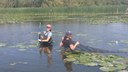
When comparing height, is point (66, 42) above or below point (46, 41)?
above

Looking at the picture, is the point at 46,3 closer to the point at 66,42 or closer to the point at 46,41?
the point at 46,41

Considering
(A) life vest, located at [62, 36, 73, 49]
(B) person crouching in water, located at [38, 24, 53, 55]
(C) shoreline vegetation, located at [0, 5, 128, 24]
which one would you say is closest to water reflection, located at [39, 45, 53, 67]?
(B) person crouching in water, located at [38, 24, 53, 55]

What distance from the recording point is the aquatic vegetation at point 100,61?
16031 mm

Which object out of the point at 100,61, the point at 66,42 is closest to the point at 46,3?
the point at 66,42

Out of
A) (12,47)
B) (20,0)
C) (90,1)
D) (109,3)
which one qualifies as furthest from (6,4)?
(12,47)

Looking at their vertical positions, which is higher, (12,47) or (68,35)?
(68,35)

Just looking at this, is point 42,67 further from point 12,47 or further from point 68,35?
point 12,47

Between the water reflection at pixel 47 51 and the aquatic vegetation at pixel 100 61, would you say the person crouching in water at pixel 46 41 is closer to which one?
the water reflection at pixel 47 51

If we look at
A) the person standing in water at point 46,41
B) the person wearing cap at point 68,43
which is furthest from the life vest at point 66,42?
the person standing in water at point 46,41

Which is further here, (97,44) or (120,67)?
(97,44)

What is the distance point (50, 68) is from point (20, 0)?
75251 mm

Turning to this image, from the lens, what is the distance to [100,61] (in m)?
17.5

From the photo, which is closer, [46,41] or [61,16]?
[46,41]

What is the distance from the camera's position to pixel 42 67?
57.0 ft
